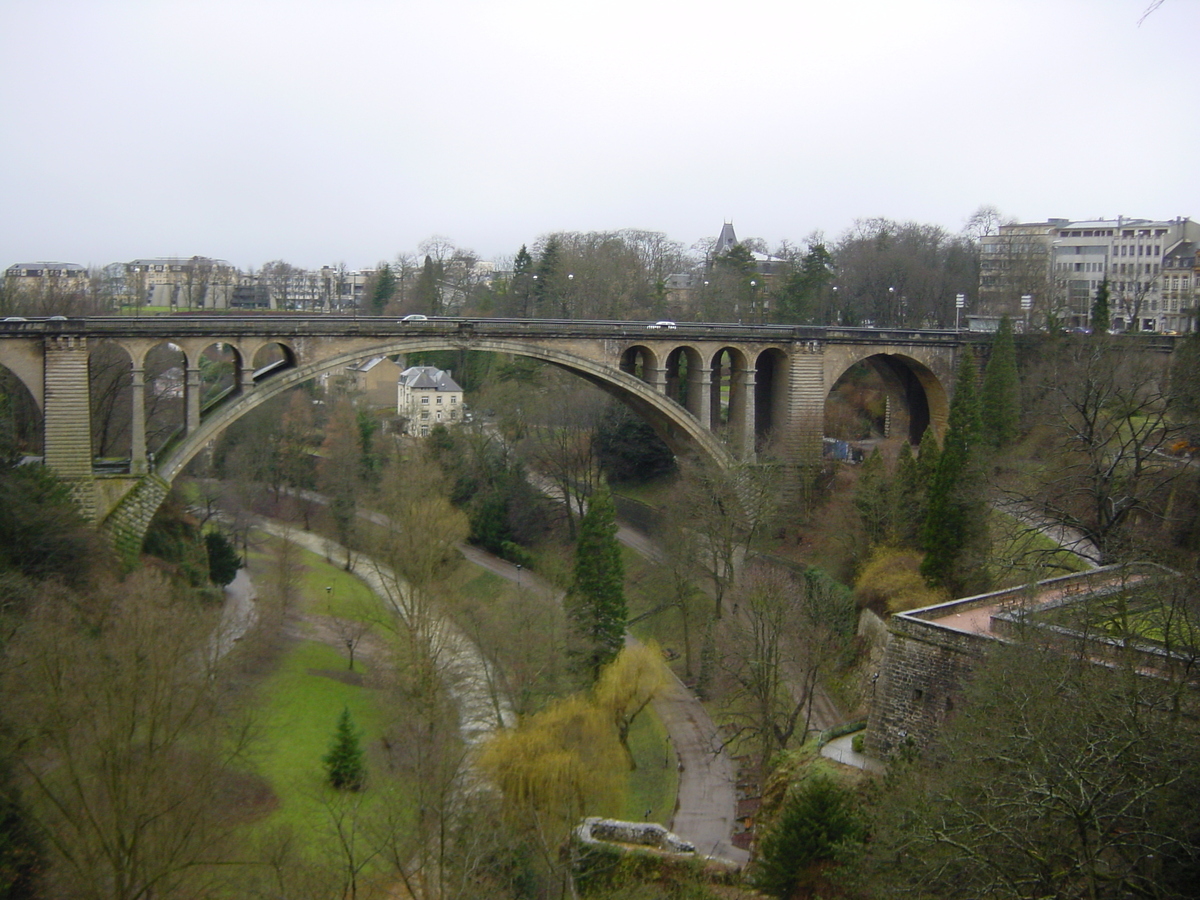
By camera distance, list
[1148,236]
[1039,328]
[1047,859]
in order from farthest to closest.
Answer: [1148,236] < [1039,328] < [1047,859]

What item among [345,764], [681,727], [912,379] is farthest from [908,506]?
[345,764]

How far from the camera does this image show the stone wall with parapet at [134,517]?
24.4 metres

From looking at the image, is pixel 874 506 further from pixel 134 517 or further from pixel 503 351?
pixel 134 517

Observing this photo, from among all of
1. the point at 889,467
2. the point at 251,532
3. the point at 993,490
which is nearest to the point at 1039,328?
the point at 889,467

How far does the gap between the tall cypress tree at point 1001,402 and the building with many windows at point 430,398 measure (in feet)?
77.0

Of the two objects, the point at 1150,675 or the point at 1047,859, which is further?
the point at 1150,675

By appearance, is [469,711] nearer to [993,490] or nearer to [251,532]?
[993,490]

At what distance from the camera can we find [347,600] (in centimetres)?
3055

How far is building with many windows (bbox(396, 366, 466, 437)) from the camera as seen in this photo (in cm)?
4828

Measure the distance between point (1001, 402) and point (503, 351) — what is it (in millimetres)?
14624

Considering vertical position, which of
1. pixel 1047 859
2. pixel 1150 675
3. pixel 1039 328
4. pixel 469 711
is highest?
pixel 1039 328

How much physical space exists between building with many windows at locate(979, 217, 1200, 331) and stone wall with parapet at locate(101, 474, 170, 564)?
103 feet

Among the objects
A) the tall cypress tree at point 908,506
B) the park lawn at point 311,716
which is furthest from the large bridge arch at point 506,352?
the tall cypress tree at point 908,506

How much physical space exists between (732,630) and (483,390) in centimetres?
2430
